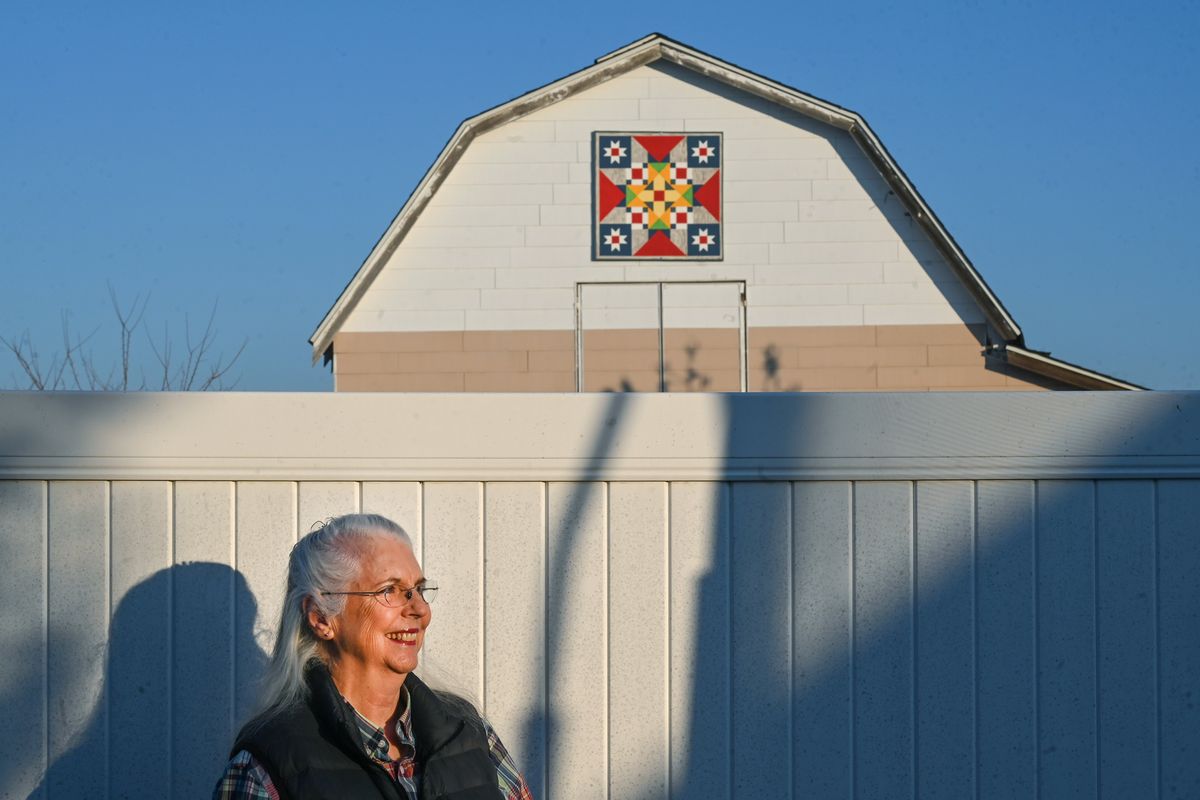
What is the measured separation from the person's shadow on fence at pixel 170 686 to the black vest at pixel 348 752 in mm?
777

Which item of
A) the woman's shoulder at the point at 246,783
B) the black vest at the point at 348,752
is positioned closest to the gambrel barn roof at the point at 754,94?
the black vest at the point at 348,752

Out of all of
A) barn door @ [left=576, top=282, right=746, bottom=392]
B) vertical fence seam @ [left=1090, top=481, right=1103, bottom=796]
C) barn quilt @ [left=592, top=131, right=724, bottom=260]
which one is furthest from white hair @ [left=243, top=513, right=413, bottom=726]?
barn quilt @ [left=592, top=131, right=724, bottom=260]

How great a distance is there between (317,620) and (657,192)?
1203 cm

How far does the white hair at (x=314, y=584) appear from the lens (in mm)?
2854

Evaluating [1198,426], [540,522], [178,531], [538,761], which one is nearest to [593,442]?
[540,522]

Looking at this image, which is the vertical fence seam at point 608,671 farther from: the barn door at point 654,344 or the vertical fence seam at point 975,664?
the barn door at point 654,344

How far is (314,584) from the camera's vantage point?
2.87 meters

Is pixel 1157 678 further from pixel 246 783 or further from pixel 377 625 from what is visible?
pixel 246 783

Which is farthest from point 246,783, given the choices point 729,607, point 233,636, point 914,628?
point 914,628

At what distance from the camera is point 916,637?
3.54 m

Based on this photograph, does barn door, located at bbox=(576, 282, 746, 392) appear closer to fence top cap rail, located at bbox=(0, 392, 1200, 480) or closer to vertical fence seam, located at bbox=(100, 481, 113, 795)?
fence top cap rail, located at bbox=(0, 392, 1200, 480)

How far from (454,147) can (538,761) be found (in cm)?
1139

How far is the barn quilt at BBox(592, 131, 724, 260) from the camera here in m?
14.5

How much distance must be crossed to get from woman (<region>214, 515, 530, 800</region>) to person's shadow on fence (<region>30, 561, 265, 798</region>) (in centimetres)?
69
